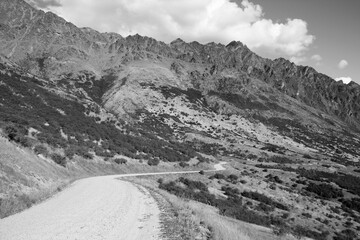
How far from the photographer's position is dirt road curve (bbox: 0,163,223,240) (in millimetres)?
10039

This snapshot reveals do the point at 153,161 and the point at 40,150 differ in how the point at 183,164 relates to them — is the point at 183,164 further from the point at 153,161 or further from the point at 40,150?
the point at 40,150

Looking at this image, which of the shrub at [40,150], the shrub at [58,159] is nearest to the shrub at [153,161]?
the shrub at [58,159]

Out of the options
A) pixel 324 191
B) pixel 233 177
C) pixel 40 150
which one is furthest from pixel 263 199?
pixel 40 150

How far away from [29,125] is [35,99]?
25.6 m

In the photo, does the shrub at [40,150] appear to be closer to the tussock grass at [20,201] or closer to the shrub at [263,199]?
the tussock grass at [20,201]

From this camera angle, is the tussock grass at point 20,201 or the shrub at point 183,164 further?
the shrub at point 183,164

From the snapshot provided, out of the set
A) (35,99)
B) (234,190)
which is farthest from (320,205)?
(35,99)

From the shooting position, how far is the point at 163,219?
13469 millimetres

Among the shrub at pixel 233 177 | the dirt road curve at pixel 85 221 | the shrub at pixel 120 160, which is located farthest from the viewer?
the shrub at pixel 233 177

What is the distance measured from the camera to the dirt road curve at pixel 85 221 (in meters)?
10.0

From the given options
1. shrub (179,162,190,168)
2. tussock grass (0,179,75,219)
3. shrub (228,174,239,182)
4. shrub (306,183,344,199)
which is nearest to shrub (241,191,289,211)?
shrub (228,174,239,182)

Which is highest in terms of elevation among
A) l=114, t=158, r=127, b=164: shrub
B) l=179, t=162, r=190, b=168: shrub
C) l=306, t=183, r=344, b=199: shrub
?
l=306, t=183, r=344, b=199: shrub

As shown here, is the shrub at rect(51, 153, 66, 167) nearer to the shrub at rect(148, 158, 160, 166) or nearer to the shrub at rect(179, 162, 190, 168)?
the shrub at rect(148, 158, 160, 166)

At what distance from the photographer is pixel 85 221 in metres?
12.0
